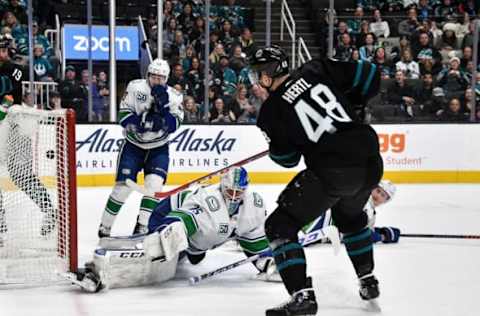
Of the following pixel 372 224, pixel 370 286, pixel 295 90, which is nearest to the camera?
pixel 295 90

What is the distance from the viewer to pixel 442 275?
381 centimetres

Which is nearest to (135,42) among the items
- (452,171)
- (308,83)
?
(452,171)

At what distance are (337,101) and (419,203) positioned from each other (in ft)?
12.5

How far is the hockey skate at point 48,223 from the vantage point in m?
3.57

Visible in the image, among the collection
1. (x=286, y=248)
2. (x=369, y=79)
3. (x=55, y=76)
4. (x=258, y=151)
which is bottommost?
(x=258, y=151)

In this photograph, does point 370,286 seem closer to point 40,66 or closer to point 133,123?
point 133,123

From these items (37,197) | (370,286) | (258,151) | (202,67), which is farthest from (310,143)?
(202,67)

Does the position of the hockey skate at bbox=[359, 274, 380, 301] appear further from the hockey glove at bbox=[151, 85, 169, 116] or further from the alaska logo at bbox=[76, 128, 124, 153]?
the alaska logo at bbox=[76, 128, 124, 153]

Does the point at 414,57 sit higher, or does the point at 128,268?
the point at 414,57

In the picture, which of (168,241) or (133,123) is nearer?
(168,241)

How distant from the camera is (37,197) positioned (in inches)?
145

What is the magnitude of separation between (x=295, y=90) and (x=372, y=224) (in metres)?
1.85

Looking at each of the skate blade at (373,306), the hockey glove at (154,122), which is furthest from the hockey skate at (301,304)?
the hockey glove at (154,122)

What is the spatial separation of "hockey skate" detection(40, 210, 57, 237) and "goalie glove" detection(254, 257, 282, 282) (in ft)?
3.19
